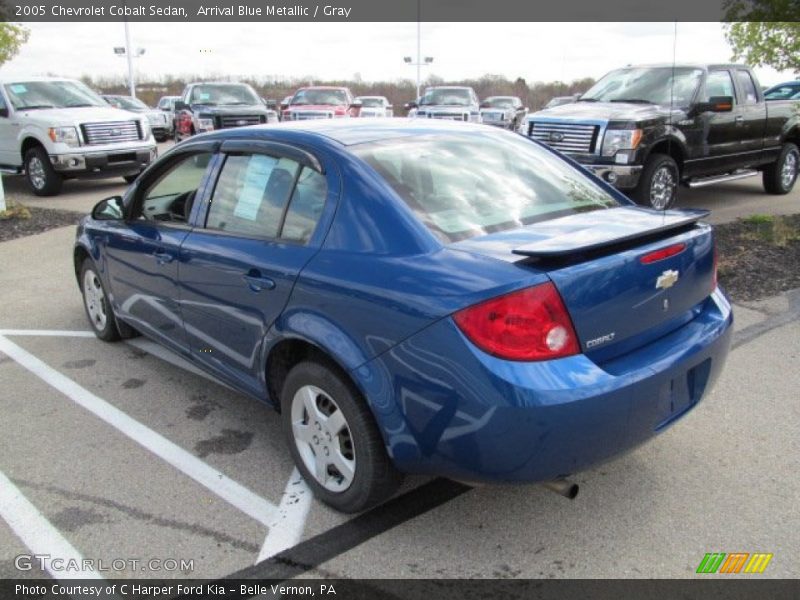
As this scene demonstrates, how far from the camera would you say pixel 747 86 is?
10.3 m

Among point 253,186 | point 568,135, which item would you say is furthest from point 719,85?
point 253,186

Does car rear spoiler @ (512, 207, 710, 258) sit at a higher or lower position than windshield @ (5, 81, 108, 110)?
lower

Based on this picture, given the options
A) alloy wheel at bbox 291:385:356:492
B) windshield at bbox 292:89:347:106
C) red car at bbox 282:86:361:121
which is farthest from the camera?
windshield at bbox 292:89:347:106

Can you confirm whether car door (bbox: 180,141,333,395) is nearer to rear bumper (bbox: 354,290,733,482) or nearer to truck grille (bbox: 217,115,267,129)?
rear bumper (bbox: 354,290,733,482)

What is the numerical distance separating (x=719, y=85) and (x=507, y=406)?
29.6 feet

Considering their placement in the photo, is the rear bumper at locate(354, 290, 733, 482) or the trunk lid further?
the trunk lid

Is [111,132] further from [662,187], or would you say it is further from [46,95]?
[662,187]

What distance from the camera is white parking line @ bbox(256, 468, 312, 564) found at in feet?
9.35

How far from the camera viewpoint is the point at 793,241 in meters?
7.45

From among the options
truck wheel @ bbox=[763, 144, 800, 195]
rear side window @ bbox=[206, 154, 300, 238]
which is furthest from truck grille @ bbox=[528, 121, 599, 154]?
rear side window @ bbox=[206, 154, 300, 238]

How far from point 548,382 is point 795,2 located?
7706 mm

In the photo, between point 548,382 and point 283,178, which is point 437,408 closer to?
point 548,382

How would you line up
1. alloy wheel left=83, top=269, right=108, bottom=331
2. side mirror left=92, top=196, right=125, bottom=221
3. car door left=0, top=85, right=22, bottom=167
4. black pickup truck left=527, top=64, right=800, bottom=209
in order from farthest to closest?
car door left=0, top=85, right=22, bottom=167 < black pickup truck left=527, top=64, right=800, bottom=209 < alloy wheel left=83, top=269, right=108, bottom=331 < side mirror left=92, top=196, right=125, bottom=221

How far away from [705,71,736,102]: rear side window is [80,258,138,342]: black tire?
796cm
